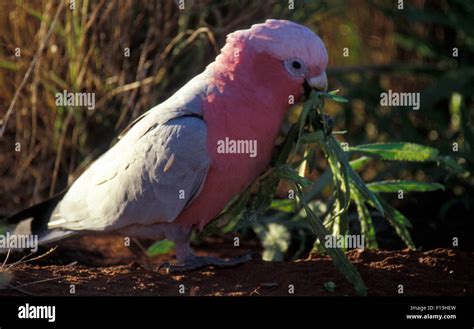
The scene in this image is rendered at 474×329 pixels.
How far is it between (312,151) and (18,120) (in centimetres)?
224

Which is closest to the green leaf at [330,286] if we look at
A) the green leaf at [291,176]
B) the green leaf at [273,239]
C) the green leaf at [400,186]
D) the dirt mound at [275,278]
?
the dirt mound at [275,278]

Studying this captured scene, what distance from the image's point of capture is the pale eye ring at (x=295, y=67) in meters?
3.95

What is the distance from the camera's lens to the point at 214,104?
401 cm

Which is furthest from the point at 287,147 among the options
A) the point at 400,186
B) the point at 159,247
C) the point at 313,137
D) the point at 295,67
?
the point at 159,247

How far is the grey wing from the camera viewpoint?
396 centimetres

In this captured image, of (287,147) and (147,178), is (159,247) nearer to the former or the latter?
(147,178)

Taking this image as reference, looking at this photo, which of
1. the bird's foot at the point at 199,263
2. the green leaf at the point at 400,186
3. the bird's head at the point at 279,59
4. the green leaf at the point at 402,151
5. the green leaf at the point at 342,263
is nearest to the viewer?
the green leaf at the point at 342,263

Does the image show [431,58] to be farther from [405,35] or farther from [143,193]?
[143,193]

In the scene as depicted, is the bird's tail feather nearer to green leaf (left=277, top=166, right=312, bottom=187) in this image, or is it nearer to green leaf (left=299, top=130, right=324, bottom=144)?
green leaf (left=277, top=166, right=312, bottom=187)

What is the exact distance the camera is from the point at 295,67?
396cm

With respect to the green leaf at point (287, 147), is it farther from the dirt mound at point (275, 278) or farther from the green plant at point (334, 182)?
the dirt mound at point (275, 278)

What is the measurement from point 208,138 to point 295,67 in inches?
21.0

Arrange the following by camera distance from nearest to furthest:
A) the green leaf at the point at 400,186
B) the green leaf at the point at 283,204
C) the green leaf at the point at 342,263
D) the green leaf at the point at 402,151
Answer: the green leaf at the point at 342,263 → the green leaf at the point at 402,151 → the green leaf at the point at 400,186 → the green leaf at the point at 283,204

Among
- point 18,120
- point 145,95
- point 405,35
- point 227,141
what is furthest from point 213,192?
point 405,35
